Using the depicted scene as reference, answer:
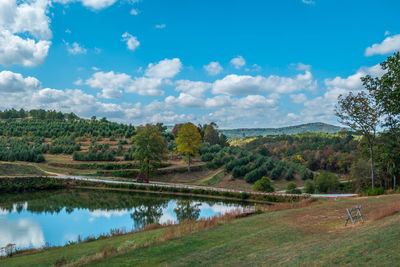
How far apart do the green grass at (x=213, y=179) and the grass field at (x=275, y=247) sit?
30.1 metres

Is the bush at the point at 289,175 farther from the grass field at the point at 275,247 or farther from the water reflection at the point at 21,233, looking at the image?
the water reflection at the point at 21,233

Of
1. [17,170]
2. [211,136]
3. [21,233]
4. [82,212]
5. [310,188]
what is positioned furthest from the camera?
[211,136]

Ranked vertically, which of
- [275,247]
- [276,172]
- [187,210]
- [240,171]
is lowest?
[187,210]

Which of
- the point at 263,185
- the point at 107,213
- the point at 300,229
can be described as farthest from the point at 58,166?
the point at 300,229

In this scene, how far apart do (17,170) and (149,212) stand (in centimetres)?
3065

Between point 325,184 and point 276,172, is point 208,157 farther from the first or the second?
point 325,184

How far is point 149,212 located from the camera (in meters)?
29.5

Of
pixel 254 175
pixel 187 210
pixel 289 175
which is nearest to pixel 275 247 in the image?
pixel 187 210

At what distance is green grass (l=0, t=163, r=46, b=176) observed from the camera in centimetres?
4569

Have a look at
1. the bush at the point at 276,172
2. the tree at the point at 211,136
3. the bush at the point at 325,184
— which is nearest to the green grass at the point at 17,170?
the bush at the point at 276,172

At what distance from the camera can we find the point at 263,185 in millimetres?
38250

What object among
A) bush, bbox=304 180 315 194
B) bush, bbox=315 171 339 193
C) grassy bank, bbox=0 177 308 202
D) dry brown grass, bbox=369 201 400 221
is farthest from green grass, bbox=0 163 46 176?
dry brown grass, bbox=369 201 400 221

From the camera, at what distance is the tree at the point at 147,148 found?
4581 cm

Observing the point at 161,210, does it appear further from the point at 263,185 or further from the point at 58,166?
the point at 58,166
